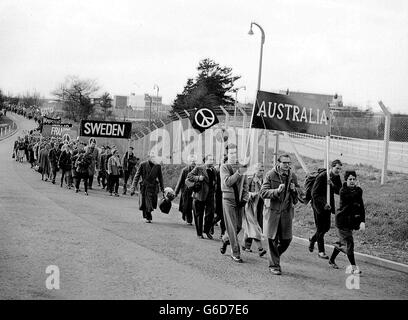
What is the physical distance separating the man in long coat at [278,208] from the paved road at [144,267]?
0.38 metres

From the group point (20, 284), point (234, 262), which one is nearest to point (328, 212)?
point (234, 262)

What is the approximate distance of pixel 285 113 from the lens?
12320 mm

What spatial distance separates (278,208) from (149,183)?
6007 mm

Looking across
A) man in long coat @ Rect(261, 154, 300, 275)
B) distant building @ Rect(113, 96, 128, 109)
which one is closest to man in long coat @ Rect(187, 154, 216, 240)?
man in long coat @ Rect(261, 154, 300, 275)

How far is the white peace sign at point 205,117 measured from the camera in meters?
16.4

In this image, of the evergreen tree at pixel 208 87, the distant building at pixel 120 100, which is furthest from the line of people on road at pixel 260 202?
the distant building at pixel 120 100

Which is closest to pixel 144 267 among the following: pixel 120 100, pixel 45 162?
pixel 45 162

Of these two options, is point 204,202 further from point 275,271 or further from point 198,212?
point 275,271

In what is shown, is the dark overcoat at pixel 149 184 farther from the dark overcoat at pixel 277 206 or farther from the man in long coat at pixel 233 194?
the dark overcoat at pixel 277 206

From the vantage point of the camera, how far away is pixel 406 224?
12195 millimetres

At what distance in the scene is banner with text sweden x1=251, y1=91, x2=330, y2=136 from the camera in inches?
478

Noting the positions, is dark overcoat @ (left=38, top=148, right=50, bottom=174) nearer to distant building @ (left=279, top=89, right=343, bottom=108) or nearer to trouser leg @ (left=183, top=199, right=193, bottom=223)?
distant building @ (left=279, top=89, right=343, bottom=108)

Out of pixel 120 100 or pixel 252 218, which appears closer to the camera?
Answer: pixel 252 218
